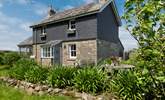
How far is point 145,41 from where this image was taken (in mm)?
5340

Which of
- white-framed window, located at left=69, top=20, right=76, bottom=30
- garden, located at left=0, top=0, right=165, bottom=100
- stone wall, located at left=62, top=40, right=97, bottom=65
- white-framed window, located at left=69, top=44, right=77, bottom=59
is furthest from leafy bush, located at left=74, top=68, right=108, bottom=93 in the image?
white-framed window, located at left=69, top=20, right=76, bottom=30

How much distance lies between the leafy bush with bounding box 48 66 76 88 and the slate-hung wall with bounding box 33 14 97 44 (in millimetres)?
14850

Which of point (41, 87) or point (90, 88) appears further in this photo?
point (41, 87)

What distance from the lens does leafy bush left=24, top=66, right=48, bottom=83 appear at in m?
11.9

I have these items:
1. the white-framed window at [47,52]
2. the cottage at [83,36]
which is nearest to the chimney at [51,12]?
the cottage at [83,36]

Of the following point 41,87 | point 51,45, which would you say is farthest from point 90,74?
point 51,45

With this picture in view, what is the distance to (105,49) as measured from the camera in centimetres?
2656

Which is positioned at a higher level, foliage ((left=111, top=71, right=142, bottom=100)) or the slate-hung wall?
the slate-hung wall

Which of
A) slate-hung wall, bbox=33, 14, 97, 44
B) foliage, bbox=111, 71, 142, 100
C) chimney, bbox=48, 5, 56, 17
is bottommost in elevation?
foliage, bbox=111, 71, 142, 100

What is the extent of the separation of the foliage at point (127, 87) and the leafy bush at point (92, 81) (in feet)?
2.56

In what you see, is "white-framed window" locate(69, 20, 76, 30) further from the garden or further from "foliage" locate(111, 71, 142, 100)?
"foliage" locate(111, 71, 142, 100)

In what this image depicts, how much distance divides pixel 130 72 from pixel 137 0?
12.1 feet

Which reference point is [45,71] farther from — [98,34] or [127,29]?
[98,34]

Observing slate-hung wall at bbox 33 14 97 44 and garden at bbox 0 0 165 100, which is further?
slate-hung wall at bbox 33 14 97 44
